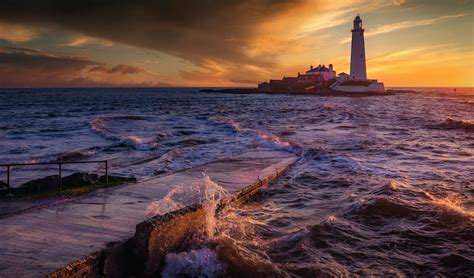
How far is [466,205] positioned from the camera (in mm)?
9469

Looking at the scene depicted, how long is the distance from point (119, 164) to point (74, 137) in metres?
11.3

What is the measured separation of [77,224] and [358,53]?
93.4 meters

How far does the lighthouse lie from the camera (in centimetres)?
8981

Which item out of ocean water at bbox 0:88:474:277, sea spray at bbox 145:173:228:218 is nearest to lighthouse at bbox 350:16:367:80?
ocean water at bbox 0:88:474:277

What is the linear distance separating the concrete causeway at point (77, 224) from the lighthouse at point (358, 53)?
86.2 metres

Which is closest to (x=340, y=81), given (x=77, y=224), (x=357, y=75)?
(x=357, y=75)

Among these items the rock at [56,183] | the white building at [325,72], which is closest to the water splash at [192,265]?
the rock at [56,183]

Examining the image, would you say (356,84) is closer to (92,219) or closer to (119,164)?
(119,164)

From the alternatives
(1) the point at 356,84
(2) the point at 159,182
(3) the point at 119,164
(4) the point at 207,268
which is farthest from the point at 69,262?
(1) the point at 356,84

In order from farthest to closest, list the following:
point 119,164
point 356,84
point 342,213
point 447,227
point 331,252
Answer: point 356,84
point 119,164
point 342,213
point 447,227
point 331,252

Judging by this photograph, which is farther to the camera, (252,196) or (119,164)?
(119,164)

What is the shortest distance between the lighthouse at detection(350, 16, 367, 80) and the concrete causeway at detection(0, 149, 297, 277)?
3393 inches

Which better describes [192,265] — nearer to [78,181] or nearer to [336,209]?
[336,209]

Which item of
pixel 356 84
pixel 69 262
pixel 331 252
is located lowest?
pixel 331 252
